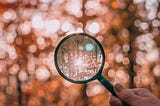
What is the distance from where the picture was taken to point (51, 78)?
20.2 m

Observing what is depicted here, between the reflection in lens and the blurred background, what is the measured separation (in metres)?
14.3

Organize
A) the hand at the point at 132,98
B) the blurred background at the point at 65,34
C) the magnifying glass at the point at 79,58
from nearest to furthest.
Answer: the hand at the point at 132,98 → the magnifying glass at the point at 79,58 → the blurred background at the point at 65,34

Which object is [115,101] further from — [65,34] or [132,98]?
[65,34]

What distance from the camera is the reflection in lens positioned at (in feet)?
8.45

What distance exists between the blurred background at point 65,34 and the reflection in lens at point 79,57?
14.3 meters

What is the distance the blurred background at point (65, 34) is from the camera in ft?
59.8

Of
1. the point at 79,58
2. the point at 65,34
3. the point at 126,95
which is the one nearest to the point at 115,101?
the point at 126,95

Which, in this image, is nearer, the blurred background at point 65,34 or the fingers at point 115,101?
the fingers at point 115,101

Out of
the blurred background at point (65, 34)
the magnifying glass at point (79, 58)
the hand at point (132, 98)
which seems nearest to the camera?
the hand at point (132, 98)

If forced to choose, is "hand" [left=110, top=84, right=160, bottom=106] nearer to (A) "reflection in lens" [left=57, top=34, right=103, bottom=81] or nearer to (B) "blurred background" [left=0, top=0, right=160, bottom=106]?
(A) "reflection in lens" [left=57, top=34, right=103, bottom=81]

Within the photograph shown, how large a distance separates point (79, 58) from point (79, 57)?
0.04ft

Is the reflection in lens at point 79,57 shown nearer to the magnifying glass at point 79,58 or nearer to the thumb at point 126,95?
the magnifying glass at point 79,58

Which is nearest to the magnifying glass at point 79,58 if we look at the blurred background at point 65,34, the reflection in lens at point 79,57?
the reflection in lens at point 79,57

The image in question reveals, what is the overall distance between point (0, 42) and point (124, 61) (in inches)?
213
